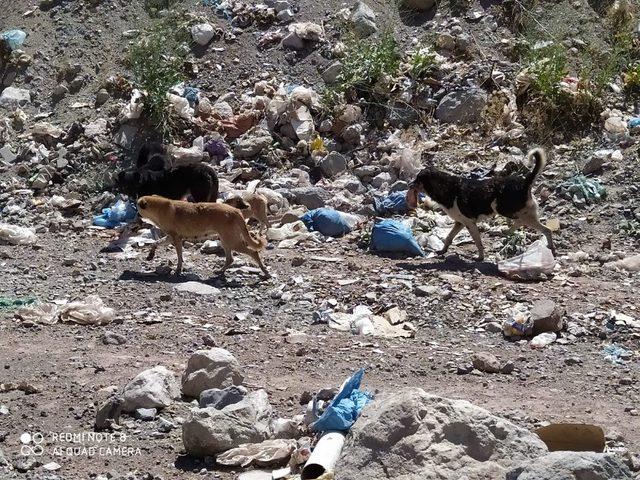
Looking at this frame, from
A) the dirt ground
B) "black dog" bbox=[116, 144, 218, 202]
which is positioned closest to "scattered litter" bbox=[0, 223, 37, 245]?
the dirt ground

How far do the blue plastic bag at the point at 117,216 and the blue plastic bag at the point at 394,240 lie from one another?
2997 millimetres

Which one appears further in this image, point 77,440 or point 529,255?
point 529,255

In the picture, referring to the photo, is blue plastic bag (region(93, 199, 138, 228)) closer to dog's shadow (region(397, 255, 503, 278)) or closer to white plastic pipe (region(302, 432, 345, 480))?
dog's shadow (region(397, 255, 503, 278))

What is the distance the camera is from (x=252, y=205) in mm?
10609

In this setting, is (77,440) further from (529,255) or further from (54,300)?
(529,255)

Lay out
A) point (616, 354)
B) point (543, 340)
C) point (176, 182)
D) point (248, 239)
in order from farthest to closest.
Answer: point (176, 182) → point (248, 239) → point (543, 340) → point (616, 354)

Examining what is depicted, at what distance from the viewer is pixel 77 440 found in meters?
5.73

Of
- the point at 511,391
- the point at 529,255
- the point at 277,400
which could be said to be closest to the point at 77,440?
the point at 277,400

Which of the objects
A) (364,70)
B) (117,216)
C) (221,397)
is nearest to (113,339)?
(221,397)

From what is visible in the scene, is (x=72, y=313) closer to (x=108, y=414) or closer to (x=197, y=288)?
(x=197, y=288)

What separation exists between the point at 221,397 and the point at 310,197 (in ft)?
18.5

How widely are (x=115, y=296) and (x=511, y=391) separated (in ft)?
12.3

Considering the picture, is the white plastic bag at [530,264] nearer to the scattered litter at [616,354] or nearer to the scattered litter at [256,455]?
the scattered litter at [616,354]

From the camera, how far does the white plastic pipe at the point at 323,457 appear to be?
522cm
